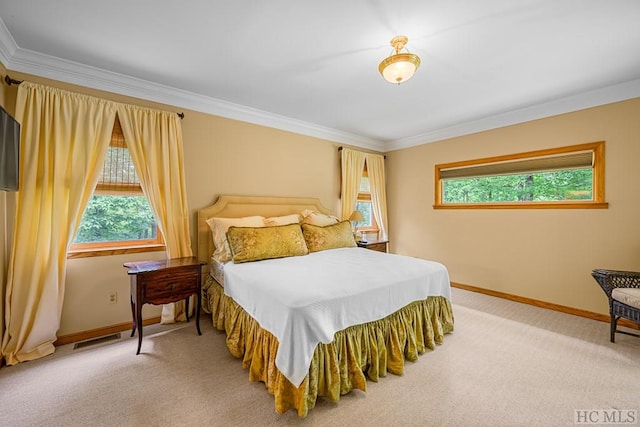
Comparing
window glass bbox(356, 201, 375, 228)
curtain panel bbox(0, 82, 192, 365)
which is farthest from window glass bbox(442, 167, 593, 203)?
curtain panel bbox(0, 82, 192, 365)

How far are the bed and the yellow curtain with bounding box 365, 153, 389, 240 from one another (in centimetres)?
194

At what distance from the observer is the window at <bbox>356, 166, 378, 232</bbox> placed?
4988mm

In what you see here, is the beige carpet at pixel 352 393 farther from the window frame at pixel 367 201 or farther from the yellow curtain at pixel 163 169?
the window frame at pixel 367 201

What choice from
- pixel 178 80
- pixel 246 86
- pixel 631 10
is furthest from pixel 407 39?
pixel 178 80

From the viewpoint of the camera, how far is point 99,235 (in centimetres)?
266

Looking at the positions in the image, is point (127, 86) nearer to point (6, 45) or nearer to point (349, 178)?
point (6, 45)

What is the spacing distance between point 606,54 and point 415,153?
2651mm

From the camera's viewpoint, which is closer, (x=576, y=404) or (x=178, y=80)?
(x=576, y=404)

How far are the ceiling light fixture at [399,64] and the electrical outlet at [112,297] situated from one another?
3285mm

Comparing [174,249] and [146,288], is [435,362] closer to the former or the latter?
[146,288]

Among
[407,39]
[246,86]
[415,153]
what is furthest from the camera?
[415,153]

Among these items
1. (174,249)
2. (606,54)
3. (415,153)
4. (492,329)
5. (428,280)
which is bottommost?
(492,329)

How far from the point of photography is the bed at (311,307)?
1.60m

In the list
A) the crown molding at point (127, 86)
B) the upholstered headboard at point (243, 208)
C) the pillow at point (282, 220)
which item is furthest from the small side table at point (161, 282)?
the crown molding at point (127, 86)
